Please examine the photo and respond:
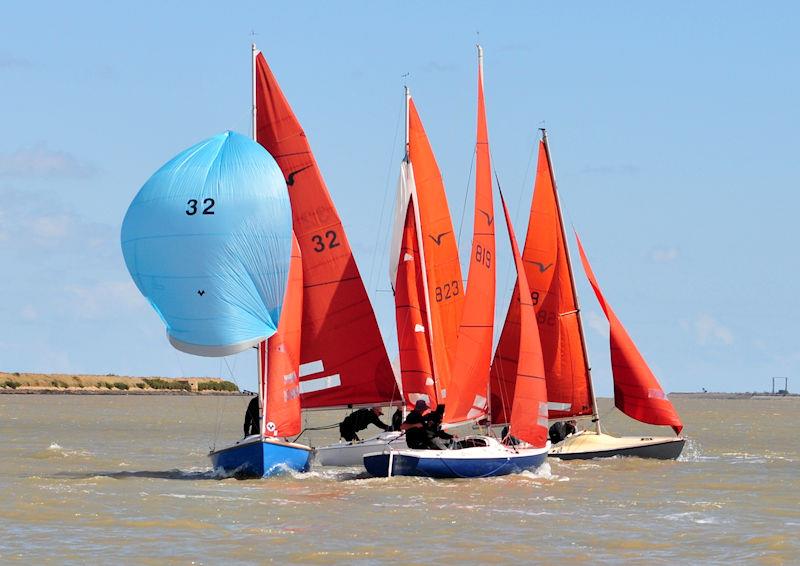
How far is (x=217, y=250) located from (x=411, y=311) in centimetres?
939

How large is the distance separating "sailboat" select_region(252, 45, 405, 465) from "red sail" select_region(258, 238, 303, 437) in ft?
6.05

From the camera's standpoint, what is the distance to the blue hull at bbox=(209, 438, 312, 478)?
30.9 metres

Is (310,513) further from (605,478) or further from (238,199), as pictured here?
(605,478)

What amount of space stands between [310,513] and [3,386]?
11470cm

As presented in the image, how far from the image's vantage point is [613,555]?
22281 mm

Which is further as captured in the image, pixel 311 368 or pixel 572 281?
pixel 572 281

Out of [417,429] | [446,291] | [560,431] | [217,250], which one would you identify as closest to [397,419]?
[446,291]

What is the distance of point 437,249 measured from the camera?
127 ft

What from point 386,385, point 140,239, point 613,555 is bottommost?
point 613,555

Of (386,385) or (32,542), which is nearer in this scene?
(32,542)

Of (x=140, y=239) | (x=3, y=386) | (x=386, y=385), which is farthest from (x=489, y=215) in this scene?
(x=3, y=386)

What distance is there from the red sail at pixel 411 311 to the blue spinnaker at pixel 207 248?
24.9 ft

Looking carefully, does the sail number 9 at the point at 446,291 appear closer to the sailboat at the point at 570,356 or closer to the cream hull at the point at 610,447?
the sailboat at the point at 570,356

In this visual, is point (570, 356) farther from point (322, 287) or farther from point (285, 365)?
point (285, 365)
